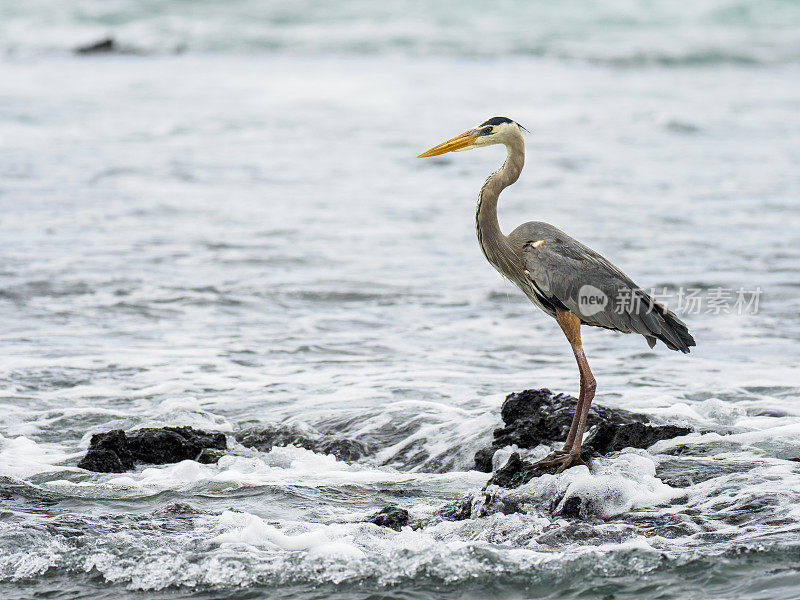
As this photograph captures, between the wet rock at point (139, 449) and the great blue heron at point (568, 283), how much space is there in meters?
1.92

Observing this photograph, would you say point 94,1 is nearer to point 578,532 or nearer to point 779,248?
point 779,248

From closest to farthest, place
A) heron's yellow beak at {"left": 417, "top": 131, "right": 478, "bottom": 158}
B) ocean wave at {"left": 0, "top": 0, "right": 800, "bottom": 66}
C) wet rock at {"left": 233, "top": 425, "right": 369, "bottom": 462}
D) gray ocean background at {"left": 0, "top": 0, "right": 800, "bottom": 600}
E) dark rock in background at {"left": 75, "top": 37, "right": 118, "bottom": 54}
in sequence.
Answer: gray ocean background at {"left": 0, "top": 0, "right": 800, "bottom": 600} → heron's yellow beak at {"left": 417, "top": 131, "right": 478, "bottom": 158} → wet rock at {"left": 233, "top": 425, "right": 369, "bottom": 462} → dark rock in background at {"left": 75, "top": 37, "right": 118, "bottom": 54} → ocean wave at {"left": 0, "top": 0, "right": 800, "bottom": 66}

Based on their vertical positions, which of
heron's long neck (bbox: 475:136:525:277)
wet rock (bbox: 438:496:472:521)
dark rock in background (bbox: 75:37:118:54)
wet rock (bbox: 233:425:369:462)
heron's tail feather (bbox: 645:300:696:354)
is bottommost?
wet rock (bbox: 233:425:369:462)

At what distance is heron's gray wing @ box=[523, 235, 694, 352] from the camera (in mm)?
5656

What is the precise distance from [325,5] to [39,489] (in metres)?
37.6

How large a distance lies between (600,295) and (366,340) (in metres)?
3.14

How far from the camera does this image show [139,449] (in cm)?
591

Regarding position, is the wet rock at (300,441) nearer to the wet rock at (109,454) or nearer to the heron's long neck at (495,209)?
the wet rock at (109,454)

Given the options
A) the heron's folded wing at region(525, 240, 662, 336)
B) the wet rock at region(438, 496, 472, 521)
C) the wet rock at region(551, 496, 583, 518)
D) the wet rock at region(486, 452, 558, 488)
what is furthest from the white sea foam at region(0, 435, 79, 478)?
the heron's folded wing at region(525, 240, 662, 336)

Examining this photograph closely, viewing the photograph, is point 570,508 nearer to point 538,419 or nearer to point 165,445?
point 538,419

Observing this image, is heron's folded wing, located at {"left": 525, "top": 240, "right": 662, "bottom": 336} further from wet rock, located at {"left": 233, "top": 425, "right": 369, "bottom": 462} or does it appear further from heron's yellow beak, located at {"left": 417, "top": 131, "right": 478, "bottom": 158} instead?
wet rock, located at {"left": 233, "top": 425, "right": 369, "bottom": 462}

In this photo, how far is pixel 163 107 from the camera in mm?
22391

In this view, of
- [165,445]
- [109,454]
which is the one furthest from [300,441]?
[109,454]

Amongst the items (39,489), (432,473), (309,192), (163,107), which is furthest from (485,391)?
(163,107)
